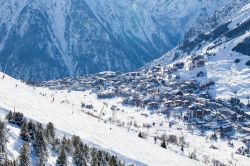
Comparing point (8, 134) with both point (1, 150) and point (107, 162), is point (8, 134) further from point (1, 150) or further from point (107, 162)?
point (107, 162)

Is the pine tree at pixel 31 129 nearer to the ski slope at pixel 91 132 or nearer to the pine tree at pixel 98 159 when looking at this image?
the ski slope at pixel 91 132

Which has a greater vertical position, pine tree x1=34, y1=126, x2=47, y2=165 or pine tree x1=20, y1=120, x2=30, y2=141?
pine tree x1=20, y1=120, x2=30, y2=141

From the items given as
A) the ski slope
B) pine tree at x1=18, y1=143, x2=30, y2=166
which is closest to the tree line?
pine tree at x1=18, y1=143, x2=30, y2=166

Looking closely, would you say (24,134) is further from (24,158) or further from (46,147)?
(24,158)

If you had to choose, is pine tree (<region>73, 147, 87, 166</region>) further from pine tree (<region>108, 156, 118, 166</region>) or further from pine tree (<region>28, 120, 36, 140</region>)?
pine tree (<region>28, 120, 36, 140</region>)

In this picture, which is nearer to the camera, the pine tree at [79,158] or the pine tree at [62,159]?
the pine tree at [62,159]

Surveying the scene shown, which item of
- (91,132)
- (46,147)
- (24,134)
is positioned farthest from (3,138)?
(91,132)

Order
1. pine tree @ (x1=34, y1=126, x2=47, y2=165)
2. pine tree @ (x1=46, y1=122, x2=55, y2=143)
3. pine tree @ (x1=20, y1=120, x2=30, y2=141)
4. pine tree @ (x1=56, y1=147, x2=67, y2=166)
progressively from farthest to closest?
pine tree @ (x1=46, y1=122, x2=55, y2=143) → pine tree @ (x1=20, y1=120, x2=30, y2=141) → pine tree @ (x1=56, y1=147, x2=67, y2=166) → pine tree @ (x1=34, y1=126, x2=47, y2=165)

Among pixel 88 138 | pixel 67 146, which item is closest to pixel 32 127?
pixel 67 146

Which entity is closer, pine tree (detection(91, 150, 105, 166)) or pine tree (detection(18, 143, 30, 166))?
pine tree (detection(18, 143, 30, 166))

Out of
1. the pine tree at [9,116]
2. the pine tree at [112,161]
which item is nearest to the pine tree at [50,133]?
the pine tree at [9,116]

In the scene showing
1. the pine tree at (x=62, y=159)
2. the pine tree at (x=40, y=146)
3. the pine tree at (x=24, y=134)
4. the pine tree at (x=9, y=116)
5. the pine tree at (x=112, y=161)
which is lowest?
the pine tree at (x=112, y=161)
